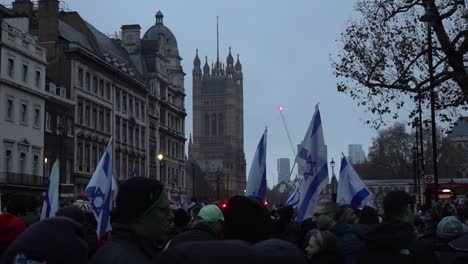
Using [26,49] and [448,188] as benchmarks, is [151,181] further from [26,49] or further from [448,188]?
[26,49]

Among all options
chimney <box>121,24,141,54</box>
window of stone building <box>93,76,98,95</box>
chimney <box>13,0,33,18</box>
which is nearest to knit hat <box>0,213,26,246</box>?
chimney <box>13,0,33,18</box>

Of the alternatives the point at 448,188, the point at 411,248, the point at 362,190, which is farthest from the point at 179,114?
the point at 411,248

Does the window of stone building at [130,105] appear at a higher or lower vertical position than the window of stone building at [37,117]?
higher

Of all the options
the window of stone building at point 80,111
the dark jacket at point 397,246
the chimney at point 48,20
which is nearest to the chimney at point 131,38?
the window of stone building at point 80,111

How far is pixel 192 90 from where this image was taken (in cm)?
19500

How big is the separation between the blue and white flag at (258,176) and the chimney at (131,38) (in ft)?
200

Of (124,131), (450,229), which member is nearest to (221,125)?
→ (124,131)

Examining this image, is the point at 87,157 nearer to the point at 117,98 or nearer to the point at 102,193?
the point at 117,98

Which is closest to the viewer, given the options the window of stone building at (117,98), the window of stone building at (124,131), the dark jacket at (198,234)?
the dark jacket at (198,234)

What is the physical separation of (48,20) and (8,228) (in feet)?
164

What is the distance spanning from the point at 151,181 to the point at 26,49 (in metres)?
42.0

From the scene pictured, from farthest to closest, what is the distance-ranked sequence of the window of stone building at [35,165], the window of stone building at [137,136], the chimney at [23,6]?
the window of stone building at [137,136]
the chimney at [23,6]
the window of stone building at [35,165]

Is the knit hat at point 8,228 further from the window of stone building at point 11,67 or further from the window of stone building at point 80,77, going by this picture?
the window of stone building at point 80,77

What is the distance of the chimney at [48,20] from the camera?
52.8m
